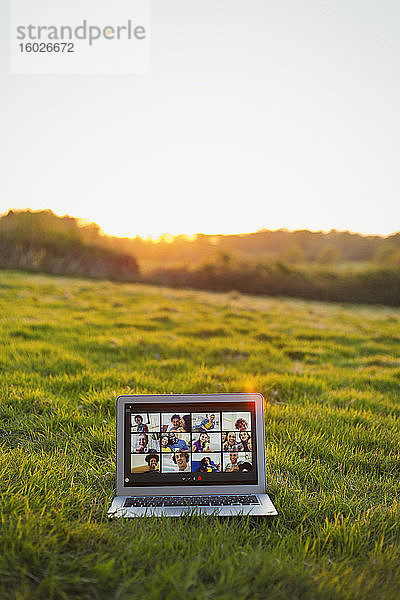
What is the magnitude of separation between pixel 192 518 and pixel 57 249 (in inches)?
996

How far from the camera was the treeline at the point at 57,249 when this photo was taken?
80.3ft

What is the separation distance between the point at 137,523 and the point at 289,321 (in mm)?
10246

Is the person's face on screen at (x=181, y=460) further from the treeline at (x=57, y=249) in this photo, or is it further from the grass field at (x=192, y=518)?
the treeline at (x=57, y=249)

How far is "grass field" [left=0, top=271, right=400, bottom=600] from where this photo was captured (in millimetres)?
2449

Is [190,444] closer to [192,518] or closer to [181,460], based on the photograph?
[181,460]

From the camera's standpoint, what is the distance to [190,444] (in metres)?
3.35

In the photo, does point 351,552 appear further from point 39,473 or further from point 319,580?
point 39,473

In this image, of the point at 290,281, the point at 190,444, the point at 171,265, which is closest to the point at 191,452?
the point at 190,444

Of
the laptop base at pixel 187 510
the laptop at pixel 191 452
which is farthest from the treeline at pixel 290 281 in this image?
the laptop base at pixel 187 510

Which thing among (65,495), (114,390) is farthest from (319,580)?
(114,390)

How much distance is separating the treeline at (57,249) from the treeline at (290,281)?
2815 mm

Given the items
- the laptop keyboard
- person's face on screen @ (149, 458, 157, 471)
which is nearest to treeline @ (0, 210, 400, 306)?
person's face on screen @ (149, 458, 157, 471)

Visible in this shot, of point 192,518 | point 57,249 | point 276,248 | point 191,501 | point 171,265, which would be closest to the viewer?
point 192,518

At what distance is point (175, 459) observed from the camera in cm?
333
